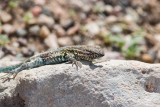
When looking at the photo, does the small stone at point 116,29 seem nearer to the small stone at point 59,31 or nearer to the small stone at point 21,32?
the small stone at point 59,31

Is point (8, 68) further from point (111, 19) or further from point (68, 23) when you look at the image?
point (111, 19)

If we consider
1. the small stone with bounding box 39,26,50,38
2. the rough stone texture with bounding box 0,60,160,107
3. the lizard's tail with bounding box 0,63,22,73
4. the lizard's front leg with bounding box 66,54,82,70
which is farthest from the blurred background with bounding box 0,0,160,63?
the rough stone texture with bounding box 0,60,160,107

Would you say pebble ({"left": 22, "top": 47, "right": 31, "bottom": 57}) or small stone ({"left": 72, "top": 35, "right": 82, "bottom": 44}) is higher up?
small stone ({"left": 72, "top": 35, "right": 82, "bottom": 44})

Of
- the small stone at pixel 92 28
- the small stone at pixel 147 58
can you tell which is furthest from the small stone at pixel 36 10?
the small stone at pixel 147 58

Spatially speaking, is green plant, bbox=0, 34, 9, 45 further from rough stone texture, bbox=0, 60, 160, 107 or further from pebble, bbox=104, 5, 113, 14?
pebble, bbox=104, 5, 113, 14

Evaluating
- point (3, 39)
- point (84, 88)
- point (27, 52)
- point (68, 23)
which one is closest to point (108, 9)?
point (68, 23)

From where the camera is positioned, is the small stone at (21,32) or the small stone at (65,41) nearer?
the small stone at (21,32)
